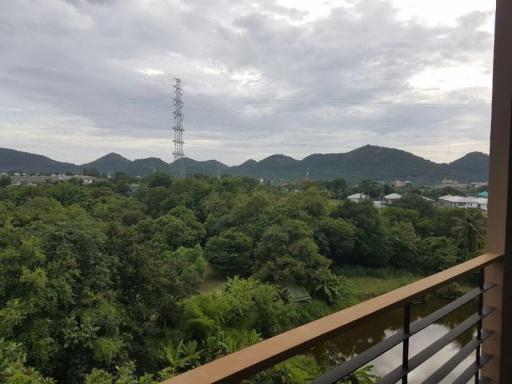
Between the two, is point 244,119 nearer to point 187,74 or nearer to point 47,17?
point 187,74

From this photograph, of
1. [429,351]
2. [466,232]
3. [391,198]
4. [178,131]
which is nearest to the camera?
[429,351]

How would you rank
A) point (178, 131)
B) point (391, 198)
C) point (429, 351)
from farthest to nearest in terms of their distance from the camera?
point (178, 131) → point (391, 198) → point (429, 351)

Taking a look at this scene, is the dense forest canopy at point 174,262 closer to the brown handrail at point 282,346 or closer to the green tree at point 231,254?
the green tree at point 231,254

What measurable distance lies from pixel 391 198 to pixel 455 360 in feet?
46.1

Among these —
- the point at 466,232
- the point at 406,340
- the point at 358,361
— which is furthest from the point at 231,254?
the point at 358,361

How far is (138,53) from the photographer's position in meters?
13.6

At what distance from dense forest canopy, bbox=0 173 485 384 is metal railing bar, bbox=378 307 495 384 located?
160 inches

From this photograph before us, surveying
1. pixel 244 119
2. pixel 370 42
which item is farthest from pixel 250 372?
pixel 244 119

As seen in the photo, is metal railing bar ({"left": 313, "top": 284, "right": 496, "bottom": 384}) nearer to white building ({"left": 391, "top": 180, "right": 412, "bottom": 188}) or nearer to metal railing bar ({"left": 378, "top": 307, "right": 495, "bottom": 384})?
metal railing bar ({"left": 378, "top": 307, "right": 495, "bottom": 384})

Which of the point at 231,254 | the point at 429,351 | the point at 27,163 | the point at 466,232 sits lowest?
the point at 231,254

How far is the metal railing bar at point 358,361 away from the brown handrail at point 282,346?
2.7 inches

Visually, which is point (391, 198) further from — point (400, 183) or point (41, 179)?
point (41, 179)

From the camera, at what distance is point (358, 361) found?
A: 2.08ft

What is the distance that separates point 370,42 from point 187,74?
11.2 m
